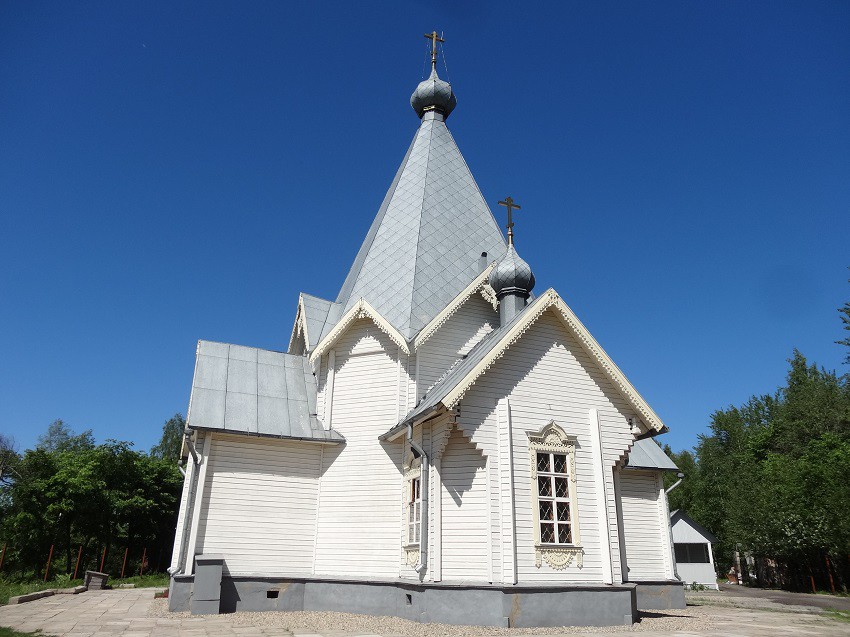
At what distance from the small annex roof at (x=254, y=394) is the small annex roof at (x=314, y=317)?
0.99 m

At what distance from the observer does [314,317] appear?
56.0 ft

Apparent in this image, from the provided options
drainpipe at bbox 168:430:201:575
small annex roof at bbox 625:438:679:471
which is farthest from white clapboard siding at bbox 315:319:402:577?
small annex roof at bbox 625:438:679:471

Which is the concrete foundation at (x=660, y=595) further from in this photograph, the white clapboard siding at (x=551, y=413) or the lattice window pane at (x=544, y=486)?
the lattice window pane at (x=544, y=486)

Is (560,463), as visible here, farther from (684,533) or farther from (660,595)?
(684,533)

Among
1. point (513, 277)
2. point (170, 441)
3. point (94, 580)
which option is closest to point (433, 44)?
point (513, 277)

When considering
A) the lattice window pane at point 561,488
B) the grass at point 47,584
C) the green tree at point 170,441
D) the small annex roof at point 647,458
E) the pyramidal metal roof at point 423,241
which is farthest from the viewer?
the green tree at point 170,441

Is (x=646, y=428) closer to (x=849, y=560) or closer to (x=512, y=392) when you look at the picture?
(x=512, y=392)

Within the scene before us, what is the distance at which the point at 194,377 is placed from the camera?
15.3 meters

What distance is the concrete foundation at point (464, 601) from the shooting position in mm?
10500

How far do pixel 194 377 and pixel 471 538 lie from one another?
8316 mm

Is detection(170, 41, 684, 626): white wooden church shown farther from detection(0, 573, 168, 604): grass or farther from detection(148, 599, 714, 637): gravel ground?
detection(0, 573, 168, 604): grass

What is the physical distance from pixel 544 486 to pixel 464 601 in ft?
8.64

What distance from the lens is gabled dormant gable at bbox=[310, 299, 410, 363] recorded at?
47.9ft

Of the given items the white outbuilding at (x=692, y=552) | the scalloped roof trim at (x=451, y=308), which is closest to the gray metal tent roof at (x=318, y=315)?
the scalloped roof trim at (x=451, y=308)
